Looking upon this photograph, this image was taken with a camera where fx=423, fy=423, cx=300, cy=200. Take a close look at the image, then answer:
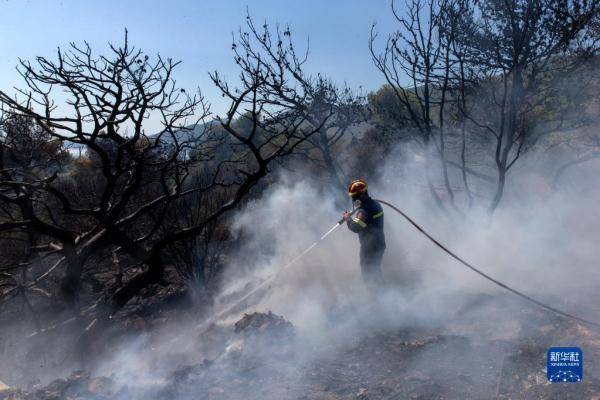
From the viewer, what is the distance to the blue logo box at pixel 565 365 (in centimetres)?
364

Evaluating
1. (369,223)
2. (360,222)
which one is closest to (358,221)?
(360,222)

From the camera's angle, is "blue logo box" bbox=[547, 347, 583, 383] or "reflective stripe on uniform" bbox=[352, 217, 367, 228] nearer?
"blue logo box" bbox=[547, 347, 583, 383]

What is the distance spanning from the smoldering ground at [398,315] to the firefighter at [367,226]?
0.38m

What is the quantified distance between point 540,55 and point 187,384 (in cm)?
681

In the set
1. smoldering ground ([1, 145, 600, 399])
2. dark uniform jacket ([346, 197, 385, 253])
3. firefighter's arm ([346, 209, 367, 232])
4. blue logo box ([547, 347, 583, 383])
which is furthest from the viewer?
dark uniform jacket ([346, 197, 385, 253])

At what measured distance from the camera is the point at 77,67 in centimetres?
487

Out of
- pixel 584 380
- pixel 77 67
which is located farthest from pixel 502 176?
pixel 77 67

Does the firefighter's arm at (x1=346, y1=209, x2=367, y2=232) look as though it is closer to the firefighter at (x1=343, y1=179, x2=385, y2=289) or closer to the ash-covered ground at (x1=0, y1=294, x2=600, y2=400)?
the firefighter at (x1=343, y1=179, x2=385, y2=289)

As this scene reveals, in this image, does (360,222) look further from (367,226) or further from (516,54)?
(516,54)

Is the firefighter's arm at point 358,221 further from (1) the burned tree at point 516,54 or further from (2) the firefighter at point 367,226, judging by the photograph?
(1) the burned tree at point 516,54

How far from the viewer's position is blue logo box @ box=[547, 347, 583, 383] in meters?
3.64

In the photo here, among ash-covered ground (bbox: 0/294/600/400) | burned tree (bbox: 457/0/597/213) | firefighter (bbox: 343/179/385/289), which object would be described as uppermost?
burned tree (bbox: 457/0/597/213)

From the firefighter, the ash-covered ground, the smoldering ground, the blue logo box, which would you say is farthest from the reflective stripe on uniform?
the blue logo box

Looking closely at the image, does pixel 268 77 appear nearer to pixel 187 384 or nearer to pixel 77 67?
pixel 77 67
